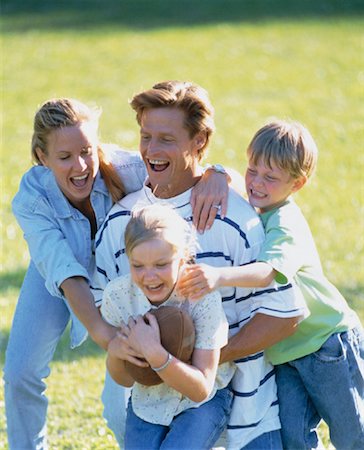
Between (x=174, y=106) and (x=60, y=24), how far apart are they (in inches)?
700

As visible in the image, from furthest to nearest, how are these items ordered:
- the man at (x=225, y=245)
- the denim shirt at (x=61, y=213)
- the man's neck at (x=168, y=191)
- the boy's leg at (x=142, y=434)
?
the denim shirt at (x=61, y=213) → the man's neck at (x=168, y=191) → the man at (x=225, y=245) → the boy's leg at (x=142, y=434)

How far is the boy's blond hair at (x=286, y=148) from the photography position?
160 inches

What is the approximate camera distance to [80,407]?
5.84 m

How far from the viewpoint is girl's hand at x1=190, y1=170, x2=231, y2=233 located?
13.3 feet

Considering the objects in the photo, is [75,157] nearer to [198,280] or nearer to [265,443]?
[198,280]

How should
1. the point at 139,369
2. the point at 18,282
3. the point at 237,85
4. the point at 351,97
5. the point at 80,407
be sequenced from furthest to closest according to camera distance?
the point at 237,85
the point at 351,97
the point at 18,282
the point at 80,407
the point at 139,369

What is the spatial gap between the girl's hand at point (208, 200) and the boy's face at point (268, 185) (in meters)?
0.12

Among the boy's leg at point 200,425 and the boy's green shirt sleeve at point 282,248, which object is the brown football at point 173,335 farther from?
the boy's green shirt sleeve at point 282,248

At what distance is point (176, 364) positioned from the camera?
3586 millimetres

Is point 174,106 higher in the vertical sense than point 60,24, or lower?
lower

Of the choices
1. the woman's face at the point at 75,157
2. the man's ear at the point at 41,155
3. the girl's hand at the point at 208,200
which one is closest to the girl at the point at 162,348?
the girl's hand at the point at 208,200

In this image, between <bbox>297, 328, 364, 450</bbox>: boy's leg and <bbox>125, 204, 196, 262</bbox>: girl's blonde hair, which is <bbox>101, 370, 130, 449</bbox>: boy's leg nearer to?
<bbox>297, 328, 364, 450</bbox>: boy's leg

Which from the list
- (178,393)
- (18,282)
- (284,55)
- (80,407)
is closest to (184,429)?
(178,393)

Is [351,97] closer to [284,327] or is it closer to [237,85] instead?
[237,85]
